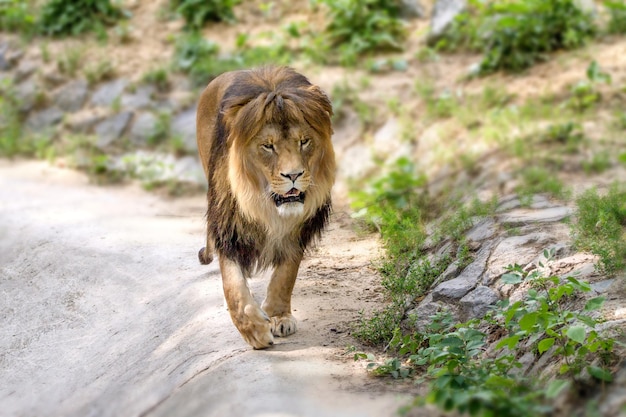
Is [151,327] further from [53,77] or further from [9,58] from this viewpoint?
[9,58]

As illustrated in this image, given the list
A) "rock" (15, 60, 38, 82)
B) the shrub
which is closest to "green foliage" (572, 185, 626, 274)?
the shrub

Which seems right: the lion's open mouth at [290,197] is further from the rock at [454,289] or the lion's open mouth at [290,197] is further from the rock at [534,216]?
the rock at [534,216]

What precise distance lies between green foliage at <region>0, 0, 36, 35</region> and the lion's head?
7527 millimetres

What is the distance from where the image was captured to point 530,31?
9359 millimetres

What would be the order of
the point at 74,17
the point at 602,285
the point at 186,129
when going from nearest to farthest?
the point at 602,285 < the point at 186,129 < the point at 74,17

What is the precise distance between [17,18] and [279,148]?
26.9 feet

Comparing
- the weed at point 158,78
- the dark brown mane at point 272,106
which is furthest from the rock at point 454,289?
the weed at point 158,78

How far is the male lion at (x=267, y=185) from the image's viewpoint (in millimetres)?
4578

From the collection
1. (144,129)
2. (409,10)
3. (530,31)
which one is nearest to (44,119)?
(144,129)

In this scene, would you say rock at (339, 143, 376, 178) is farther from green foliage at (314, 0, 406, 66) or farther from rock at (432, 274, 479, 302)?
rock at (432, 274, 479, 302)

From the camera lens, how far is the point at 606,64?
896 centimetres

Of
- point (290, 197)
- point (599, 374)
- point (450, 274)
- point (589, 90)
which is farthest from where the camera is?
point (589, 90)

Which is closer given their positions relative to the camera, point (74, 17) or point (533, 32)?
point (533, 32)

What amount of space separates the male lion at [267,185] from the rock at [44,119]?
5804 millimetres
